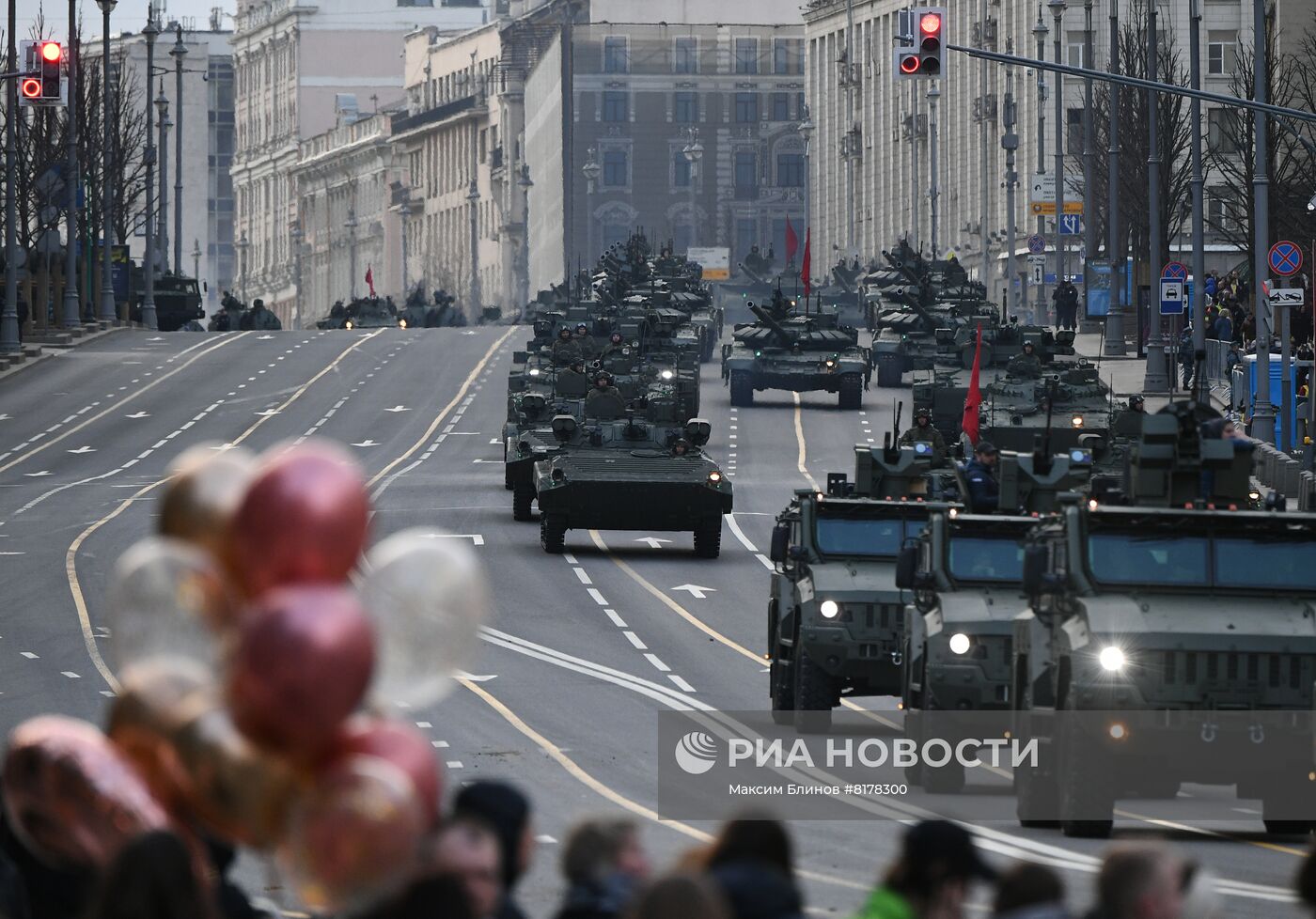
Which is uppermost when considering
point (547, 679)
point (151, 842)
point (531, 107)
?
point (531, 107)

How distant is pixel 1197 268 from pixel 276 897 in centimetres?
3488

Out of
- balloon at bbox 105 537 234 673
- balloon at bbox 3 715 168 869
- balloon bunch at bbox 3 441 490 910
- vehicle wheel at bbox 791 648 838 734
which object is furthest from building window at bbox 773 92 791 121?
balloon at bbox 105 537 234 673

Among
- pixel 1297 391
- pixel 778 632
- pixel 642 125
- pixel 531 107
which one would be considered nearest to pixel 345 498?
pixel 778 632

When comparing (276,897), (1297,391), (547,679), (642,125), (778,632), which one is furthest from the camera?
(642,125)

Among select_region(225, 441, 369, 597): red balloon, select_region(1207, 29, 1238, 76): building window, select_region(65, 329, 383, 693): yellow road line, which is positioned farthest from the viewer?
select_region(1207, 29, 1238, 76): building window

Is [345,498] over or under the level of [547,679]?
over

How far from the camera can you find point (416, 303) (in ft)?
319

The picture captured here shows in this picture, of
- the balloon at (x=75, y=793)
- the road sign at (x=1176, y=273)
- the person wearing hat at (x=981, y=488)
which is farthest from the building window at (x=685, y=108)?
the balloon at (x=75, y=793)

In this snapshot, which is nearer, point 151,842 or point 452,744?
point 151,842

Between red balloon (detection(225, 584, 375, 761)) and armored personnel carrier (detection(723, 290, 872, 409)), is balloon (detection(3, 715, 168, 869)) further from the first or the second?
armored personnel carrier (detection(723, 290, 872, 409))

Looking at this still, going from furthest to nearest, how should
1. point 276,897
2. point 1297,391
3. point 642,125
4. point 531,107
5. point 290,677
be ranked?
point 531,107
point 642,125
point 1297,391
point 276,897
point 290,677

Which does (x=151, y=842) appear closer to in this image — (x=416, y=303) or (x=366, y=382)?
(x=366, y=382)

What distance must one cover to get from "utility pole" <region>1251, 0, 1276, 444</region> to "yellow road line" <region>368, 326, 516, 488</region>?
43.1 ft

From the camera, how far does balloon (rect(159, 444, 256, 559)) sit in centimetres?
755
